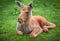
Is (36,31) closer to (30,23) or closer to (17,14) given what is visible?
(30,23)

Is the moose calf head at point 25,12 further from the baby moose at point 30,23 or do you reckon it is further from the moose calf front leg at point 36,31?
the moose calf front leg at point 36,31

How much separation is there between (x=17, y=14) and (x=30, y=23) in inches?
4.5

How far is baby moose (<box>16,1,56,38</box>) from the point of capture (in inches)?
70.4

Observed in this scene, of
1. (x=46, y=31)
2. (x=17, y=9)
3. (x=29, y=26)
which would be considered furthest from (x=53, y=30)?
(x=17, y=9)

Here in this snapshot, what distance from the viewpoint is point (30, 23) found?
1840mm

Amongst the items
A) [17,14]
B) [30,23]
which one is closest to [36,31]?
[30,23]

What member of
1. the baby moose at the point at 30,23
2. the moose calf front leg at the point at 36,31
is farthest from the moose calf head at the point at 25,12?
the moose calf front leg at the point at 36,31

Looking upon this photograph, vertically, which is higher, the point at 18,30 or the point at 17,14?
the point at 17,14

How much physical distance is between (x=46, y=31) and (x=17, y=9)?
0.26 meters

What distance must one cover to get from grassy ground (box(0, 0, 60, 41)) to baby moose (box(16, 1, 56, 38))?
0.03m

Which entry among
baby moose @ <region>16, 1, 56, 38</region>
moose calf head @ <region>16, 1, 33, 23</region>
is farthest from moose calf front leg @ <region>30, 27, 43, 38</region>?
moose calf head @ <region>16, 1, 33, 23</region>

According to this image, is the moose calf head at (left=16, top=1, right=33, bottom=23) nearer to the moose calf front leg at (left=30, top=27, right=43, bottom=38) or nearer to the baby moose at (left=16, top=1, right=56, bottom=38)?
the baby moose at (left=16, top=1, right=56, bottom=38)

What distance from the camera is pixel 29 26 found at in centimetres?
184

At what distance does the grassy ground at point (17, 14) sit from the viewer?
71.3 inches
